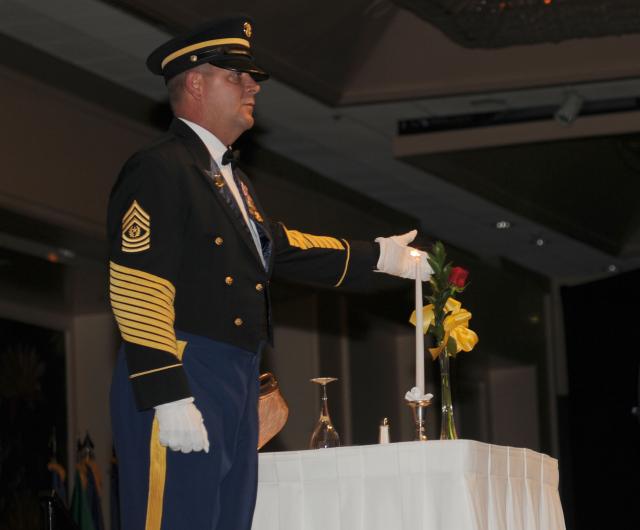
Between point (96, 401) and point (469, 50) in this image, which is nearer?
point (469, 50)

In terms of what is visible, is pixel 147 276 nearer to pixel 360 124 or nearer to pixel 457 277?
pixel 457 277

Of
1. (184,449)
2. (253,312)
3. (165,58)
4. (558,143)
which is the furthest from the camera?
(558,143)

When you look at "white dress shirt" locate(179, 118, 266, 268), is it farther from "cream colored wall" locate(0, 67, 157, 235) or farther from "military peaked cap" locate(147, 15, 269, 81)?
"cream colored wall" locate(0, 67, 157, 235)

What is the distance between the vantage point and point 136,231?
2426 millimetres

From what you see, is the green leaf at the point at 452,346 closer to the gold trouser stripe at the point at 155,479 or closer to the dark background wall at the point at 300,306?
the gold trouser stripe at the point at 155,479

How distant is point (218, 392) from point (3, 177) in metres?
4.30

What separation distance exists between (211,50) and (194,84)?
72 millimetres

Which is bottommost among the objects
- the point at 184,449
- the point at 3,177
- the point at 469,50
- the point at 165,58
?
the point at 184,449

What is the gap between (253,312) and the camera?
8.32 feet

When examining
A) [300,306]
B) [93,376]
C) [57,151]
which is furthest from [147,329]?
[300,306]

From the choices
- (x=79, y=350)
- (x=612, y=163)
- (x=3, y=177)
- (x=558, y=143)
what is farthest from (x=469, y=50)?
(x=79, y=350)

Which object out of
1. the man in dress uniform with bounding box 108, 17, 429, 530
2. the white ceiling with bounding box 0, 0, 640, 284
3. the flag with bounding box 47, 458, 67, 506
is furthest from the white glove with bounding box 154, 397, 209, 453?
the flag with bounding box 47, 458, 67, 506

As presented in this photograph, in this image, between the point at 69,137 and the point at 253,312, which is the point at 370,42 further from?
the point at 253,312

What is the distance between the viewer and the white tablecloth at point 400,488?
2.47 meters
